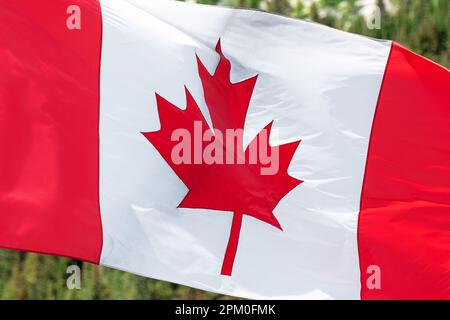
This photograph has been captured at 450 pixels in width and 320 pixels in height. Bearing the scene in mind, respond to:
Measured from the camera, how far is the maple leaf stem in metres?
9.22

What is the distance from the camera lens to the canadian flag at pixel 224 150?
914 centimetres

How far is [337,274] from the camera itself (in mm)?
9391

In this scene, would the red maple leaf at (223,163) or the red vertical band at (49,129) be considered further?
the red maple leaf at (223,163)

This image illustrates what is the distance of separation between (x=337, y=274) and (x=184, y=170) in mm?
954

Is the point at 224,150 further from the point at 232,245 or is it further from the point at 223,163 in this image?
the point at 232,245

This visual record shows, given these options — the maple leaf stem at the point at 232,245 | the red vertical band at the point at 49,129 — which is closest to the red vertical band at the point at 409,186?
the maple leaf stem at the point at 232,245

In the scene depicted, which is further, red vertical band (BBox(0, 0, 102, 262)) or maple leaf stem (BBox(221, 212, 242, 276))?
maple leaf stem (BBox(221, 212, 242, 276))

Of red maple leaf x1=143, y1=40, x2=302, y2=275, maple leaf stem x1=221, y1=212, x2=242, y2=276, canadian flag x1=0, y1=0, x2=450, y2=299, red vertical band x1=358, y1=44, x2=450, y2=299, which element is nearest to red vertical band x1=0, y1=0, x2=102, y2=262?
canadian flag x1=0, y1=0, x2=450, y2=299

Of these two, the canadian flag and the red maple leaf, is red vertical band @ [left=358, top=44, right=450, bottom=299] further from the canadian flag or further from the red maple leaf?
the red maple leaf

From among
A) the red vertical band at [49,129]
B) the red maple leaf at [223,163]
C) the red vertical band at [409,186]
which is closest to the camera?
the red vertical band at [49,129]

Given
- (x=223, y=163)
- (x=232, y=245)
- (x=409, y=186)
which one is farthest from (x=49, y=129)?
(x=409, y=186)

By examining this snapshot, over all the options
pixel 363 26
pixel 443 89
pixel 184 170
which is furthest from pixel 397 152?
pixel 363 26

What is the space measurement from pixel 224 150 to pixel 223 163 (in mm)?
74

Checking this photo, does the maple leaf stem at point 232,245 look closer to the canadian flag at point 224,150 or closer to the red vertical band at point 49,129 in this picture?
the canadian flag at point 224,150
